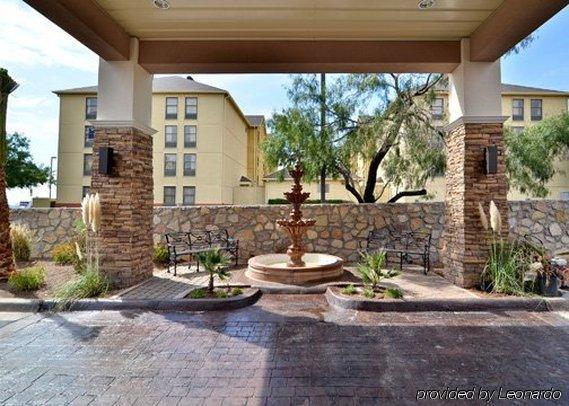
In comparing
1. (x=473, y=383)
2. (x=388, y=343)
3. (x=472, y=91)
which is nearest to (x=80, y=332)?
(x=388, y=343)

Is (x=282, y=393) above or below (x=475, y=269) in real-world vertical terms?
below

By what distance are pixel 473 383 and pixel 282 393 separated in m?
1.72

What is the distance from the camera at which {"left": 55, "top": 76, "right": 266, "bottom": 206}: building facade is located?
23.3 meters

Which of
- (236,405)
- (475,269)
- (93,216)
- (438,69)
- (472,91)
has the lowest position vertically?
(236,405)

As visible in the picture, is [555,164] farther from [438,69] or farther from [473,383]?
[473,383]

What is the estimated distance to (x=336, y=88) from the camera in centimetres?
1120

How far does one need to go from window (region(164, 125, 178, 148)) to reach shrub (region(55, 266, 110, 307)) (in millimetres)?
19408

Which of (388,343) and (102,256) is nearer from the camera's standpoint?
(388,343)

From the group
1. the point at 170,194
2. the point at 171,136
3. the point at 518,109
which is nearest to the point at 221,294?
the point at 170,194

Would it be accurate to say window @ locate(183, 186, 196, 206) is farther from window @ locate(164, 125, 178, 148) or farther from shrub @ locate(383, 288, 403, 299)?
shrub @ locate(383, 288, 403, 299)

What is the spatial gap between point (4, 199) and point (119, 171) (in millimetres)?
2395

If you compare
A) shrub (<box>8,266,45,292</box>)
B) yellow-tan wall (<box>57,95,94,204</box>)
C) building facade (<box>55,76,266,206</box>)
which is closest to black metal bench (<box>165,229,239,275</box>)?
shrub (<box>8,266,45,292</box>)

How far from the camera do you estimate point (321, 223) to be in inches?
344

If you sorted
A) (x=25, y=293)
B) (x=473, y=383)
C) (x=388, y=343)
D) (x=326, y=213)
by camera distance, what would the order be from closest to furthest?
(x=473, y=383), (x=388, y=343), (x=25, y=293), (x=326, y=213)
